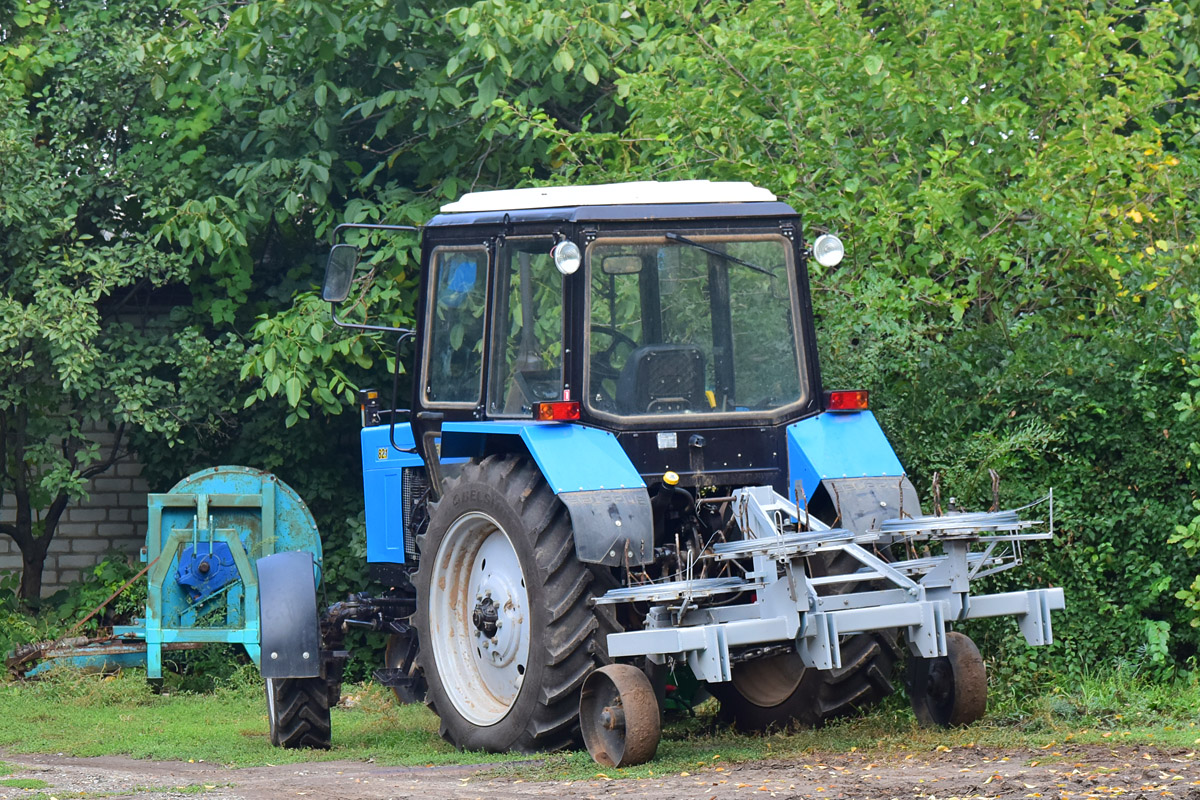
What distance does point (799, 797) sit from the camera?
547 cm

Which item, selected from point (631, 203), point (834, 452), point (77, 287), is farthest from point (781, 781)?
point (77, 287)

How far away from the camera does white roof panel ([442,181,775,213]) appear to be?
7.43 m

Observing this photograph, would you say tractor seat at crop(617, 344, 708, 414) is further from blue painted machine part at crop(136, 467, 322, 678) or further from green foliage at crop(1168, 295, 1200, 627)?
blue painted machine part at crop(136, 467, 322, 678)

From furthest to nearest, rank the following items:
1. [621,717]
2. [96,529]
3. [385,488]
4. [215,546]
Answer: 1. [96,529]
2. [215,546]
3. [385,488]
4. [621,717]

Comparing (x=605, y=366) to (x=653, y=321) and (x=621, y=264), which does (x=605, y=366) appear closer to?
(x=653, y=321)

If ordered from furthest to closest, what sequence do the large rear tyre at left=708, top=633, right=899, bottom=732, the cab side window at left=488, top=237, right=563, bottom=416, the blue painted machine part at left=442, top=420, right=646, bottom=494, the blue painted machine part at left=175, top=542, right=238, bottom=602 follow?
the blue painted machine part at left=175, top=542, right=238, bottom=602
the cab side window at left=488, top=237, right=563, bottom=416
the large rear tyre at left=708, top=633, right=899, bottom=732
the blue painted machine part at left=442, top=420, right=646, bottom=494

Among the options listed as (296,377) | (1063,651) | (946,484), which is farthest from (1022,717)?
(296,377)

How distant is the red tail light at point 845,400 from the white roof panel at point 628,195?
3.26 ft

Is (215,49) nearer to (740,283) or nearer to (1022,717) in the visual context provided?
(740,283)

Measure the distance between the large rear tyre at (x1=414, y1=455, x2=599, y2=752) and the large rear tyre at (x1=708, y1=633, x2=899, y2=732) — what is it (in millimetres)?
1006

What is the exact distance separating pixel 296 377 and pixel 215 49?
8.75 ft

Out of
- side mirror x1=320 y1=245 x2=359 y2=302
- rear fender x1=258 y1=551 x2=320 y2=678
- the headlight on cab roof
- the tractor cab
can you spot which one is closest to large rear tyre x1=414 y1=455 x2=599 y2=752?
the tractor cab

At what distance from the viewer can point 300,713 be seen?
8.09m

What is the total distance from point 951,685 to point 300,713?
323cm
